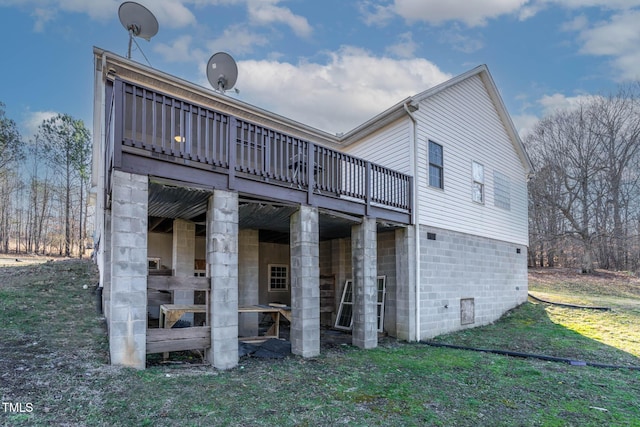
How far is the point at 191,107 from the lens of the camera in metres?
5.62

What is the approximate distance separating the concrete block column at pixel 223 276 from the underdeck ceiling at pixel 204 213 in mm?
385

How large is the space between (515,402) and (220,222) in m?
4.96

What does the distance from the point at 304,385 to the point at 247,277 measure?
4.85 meters

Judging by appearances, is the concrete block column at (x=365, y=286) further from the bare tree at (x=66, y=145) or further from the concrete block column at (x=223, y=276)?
the bare tree at (x=66, y=145)

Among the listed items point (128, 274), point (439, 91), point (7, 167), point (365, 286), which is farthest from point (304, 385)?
point (7, 167)

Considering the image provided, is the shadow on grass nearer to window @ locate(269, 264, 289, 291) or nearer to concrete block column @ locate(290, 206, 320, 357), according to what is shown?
concrete block column @ locate(290, 206, 320, 357)

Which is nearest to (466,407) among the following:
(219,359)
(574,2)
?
(219,359)

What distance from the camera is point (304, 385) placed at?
16.9 ft

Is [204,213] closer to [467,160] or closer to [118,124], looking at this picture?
[118,124]

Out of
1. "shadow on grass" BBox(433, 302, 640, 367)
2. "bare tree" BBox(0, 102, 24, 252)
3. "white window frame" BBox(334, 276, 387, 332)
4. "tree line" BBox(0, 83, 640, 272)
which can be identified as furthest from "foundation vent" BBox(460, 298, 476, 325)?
"bare tree" BBox(0, 102, 24, 252)

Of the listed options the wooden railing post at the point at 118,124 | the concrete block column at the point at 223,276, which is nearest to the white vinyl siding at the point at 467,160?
the concrete block column at the point at 223,276

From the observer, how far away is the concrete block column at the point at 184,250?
29.1 feet

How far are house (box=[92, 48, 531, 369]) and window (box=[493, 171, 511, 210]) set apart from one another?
0.24 feet

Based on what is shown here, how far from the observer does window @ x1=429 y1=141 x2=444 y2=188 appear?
10.0m
